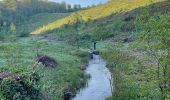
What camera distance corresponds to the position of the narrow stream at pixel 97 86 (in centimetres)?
5727

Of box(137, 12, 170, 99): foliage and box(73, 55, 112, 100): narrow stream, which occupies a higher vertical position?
box(137, 12, 170, 99): foliage

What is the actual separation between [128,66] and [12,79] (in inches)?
1160

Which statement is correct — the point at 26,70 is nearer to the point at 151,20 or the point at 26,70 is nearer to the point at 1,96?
the point at 1,96

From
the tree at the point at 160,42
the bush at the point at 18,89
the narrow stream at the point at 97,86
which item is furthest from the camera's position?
the narrow stream at the point at 97,86

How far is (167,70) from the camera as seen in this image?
119 ft

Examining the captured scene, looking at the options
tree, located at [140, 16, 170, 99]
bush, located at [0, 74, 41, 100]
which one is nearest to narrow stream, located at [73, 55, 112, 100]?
tree, located at [140, 16, 170, 99]

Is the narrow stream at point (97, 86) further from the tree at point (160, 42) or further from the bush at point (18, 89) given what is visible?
the bush at point (18, 89)

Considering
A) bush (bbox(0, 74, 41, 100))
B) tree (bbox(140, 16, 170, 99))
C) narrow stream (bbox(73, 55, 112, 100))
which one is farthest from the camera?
narrow stream (bbox(73, 55, 112, 100))

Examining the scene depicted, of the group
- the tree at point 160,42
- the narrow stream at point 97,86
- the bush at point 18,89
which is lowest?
the narrow stream at point 97,86

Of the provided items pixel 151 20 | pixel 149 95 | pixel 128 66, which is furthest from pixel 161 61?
pixel 128 66

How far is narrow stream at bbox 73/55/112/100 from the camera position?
5727 cm

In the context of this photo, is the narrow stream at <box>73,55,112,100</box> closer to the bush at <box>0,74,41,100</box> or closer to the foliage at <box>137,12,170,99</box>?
the foliage at <box>137,12,170,99</box>

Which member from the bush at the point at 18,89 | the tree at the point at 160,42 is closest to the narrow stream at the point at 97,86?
the tree at the point at 160,42

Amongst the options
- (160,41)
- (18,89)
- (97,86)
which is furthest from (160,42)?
(97,86)
